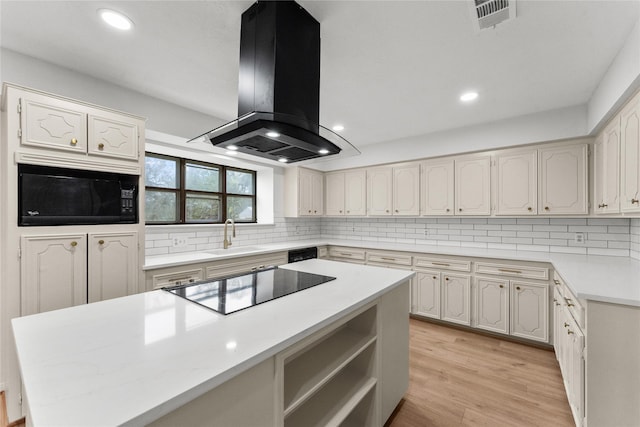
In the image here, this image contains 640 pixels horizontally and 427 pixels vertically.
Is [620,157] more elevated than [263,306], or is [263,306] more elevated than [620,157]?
[620,157]

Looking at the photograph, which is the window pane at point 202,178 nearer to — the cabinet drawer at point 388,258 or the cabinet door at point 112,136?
the cabinet door at point 112,136

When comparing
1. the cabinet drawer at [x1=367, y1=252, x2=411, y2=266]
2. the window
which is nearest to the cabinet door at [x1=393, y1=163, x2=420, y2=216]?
the cabinet drawer at [x1=367, y1=252, x2=411, y2=266]

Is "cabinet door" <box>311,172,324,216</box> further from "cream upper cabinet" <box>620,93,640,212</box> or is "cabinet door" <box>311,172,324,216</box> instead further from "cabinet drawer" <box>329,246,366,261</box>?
"cream upper cabinet" <box>620,93,640,212</box>

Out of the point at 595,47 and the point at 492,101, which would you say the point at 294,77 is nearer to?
the point at 595,47

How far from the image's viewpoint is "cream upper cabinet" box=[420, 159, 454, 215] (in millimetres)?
3619

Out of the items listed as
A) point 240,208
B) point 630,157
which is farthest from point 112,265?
point 630,157

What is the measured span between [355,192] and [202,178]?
2.38m

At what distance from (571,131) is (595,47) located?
1.26 meters

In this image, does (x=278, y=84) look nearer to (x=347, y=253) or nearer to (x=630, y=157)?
(x=630, y=157)

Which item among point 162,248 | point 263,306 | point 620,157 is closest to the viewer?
point 263,306

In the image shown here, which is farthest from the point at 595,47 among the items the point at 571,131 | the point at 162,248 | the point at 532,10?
the point at 162,248

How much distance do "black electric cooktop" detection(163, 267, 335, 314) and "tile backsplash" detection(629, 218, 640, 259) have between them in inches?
117

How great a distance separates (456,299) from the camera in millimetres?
3275

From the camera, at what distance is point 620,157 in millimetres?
2096
